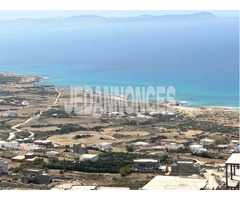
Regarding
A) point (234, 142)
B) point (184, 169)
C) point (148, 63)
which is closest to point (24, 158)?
point (184, 169)

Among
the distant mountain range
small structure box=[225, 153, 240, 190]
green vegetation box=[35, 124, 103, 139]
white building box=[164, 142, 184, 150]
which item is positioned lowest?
green vegetation box=[35, 124, 103, 139]

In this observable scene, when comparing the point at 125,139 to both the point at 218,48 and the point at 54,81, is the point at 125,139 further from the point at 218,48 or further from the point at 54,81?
the point at 218,48

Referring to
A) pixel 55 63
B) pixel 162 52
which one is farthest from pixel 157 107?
pixel 162 52

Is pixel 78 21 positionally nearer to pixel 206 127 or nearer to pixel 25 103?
pixel 25 103

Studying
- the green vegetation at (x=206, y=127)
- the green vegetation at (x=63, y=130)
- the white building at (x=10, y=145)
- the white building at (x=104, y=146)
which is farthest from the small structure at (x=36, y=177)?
the green vegetation at (x=206, y=127)

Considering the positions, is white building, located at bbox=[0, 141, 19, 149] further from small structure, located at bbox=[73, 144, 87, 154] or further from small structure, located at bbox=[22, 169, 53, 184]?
small structure, located at bbox=[22, 169, 53, 184]

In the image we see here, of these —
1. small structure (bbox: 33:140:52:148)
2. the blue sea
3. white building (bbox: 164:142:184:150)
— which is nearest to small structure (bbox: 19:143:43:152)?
small structure (bbox: 33:140:52:148)
